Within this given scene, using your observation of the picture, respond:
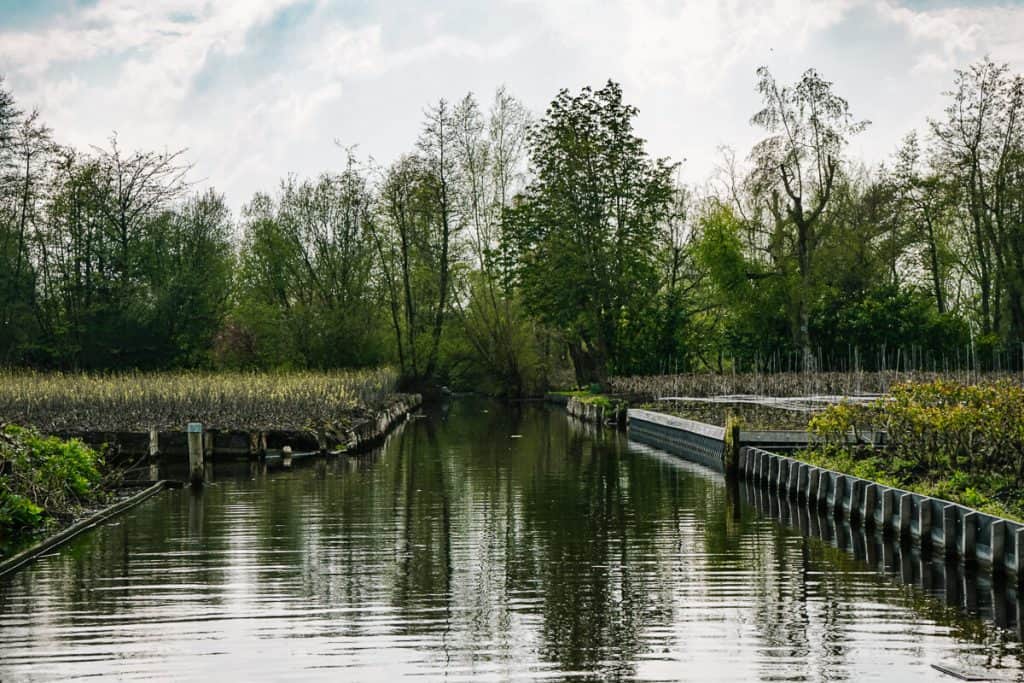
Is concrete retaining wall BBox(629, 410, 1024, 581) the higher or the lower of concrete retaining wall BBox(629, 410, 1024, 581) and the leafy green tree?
the lower

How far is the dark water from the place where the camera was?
8.88 metres

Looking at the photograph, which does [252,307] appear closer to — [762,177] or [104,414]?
[762,177]

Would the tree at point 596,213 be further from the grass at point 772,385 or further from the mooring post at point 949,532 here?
the mooring post at point 949,532

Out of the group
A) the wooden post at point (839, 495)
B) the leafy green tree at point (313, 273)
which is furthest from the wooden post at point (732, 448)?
the leafy green tree at point (313, 273)

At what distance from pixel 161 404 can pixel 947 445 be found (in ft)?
61.5

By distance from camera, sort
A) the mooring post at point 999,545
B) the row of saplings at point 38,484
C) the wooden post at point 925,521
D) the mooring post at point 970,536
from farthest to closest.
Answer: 1. the row of saplings at point 38,484
2. the wooden post at point 925,521
3. the mooring post at point 970,536
4. the mooring post at point 999,545

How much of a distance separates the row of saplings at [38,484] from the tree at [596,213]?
31107 mm

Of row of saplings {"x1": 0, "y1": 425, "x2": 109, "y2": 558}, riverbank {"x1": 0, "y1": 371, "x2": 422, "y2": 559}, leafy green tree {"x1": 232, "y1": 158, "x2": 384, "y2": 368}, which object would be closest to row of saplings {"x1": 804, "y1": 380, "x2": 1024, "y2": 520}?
row of saplings {"x1": 0, "y1": 425, "x2": 109, "y2": 558}

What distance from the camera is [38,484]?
51.1 feet

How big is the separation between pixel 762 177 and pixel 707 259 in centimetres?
573

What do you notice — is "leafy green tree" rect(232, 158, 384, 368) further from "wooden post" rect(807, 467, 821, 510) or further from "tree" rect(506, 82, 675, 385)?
"wooden post" rect(807, 467, 821, 510)

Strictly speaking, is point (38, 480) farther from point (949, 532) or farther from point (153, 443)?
point (949, 532)

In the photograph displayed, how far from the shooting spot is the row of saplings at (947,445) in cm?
1452

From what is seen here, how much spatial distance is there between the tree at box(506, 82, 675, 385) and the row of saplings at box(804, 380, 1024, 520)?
2833cm
